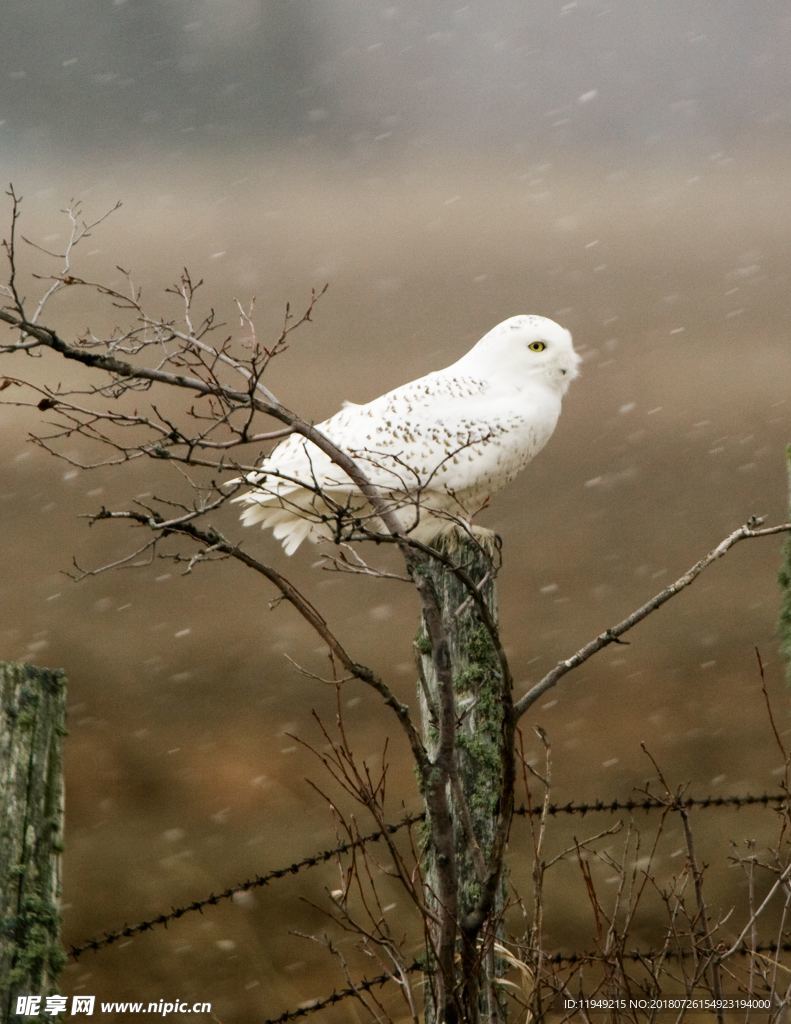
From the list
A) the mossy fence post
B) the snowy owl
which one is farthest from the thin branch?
the snowy owl

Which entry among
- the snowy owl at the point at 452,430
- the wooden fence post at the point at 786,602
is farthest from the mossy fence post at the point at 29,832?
the wooden fence post at the point at 786,602

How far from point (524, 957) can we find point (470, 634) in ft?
2.08

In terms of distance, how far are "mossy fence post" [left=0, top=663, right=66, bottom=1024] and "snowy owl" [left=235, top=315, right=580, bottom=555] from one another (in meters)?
0.82

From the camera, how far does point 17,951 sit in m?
1.57

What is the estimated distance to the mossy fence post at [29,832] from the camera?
61.7 inches

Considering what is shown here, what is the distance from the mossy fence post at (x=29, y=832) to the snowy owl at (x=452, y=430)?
825 millimetres

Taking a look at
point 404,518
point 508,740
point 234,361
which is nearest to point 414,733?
point 508,740

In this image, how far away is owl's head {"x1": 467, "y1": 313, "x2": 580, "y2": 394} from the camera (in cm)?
260

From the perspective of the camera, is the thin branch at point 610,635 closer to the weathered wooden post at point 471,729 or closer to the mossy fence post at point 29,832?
the weathered wooden post at point 471,729

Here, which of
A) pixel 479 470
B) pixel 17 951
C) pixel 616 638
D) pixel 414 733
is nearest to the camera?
pixel 414 733

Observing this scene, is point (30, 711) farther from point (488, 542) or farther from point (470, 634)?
point (488, 542)

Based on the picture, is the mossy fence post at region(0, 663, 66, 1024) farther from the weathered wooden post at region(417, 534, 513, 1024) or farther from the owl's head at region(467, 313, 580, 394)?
the owl's head at region(467, 313, 580, 394)

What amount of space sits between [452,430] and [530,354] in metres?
0.30

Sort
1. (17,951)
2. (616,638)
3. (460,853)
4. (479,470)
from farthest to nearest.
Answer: (479,470)
(460,853)
(17,951)
(616,638)
